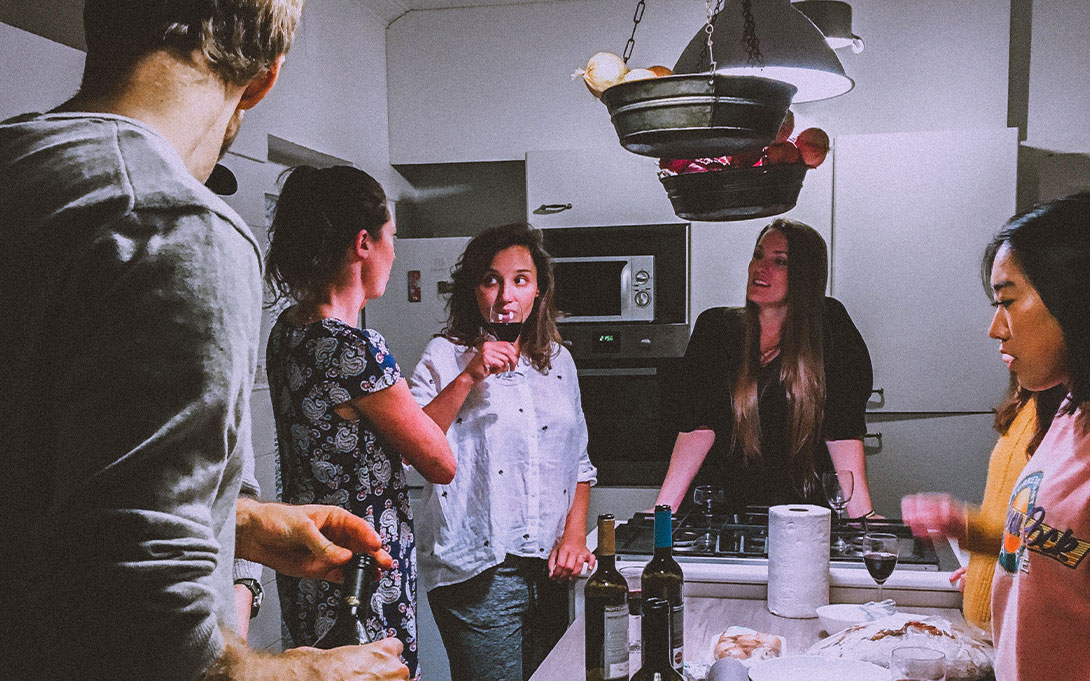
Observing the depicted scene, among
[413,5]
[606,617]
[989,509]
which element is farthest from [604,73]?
[413,5]

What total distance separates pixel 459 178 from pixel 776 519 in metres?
2.94

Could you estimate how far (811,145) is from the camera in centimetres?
155

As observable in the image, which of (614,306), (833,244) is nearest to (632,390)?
(614,306)

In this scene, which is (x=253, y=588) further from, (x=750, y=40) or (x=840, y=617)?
(x=750, y=40)

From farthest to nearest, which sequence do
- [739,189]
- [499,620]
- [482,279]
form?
[482,279]
[499,620]
[739,189]

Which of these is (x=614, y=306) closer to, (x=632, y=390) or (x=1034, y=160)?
(x=632, y=390)

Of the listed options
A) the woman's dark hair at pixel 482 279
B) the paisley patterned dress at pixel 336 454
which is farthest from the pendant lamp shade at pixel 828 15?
the paisley patterned dress at pixel 336 454

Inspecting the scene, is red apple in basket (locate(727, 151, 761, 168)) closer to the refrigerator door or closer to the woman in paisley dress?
the woman in paisley dress

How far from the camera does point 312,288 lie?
6.17 feet

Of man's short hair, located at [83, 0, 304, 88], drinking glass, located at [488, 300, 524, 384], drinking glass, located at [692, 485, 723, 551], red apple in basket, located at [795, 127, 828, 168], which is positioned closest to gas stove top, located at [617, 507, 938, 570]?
drinking glass, located at [692, 485, 723, 551]

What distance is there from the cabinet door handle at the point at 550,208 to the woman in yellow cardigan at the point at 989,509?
2.01 metres

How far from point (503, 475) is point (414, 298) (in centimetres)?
163

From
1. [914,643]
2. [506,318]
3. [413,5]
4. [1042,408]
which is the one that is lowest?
[914,643]

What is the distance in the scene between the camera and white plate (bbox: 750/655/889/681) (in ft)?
4.33
